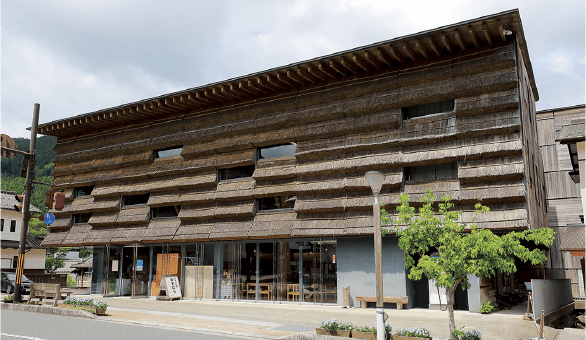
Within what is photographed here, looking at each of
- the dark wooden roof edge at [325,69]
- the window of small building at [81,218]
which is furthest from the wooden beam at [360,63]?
the window of small building at [81,218]

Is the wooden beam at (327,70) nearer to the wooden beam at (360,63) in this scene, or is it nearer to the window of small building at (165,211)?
the wooden beam at (360,63)

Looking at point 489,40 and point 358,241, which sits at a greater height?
point 489,40

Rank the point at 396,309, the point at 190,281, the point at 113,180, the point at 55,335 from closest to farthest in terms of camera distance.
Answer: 1. the point at 55,335
2. the point at 396,309
3. the point at 190,281
4. the point at 113,180

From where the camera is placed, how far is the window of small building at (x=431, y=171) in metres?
19.9

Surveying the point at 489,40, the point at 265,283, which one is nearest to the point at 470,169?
the point at 489,40

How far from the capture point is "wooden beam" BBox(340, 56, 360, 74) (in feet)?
70.4

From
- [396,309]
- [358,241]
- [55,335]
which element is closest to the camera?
[55,335]

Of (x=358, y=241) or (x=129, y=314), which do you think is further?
(x=358, y=241)

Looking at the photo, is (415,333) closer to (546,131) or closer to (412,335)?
(412,335)

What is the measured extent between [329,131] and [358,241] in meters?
5.36

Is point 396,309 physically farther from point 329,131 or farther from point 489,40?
point 489,40

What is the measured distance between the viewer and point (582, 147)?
16.2m

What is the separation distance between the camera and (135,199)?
29.3 meters

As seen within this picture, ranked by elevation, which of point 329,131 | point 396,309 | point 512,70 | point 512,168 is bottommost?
point 396,309
